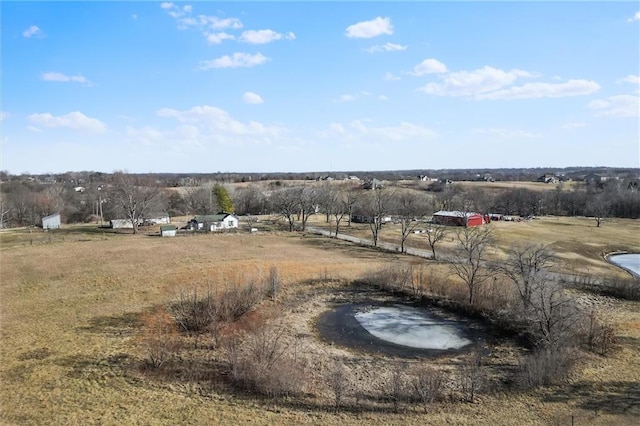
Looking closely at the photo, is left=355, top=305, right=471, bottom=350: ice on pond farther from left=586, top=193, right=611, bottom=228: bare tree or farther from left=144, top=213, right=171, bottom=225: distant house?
left=586, top=193, right=611, bottom=228: bare tree

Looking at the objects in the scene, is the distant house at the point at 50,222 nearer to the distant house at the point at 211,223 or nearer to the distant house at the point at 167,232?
the distant house at the point at 211,223

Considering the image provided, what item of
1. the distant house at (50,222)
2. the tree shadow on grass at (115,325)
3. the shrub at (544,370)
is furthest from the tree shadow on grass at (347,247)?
the distant house at (50,222)

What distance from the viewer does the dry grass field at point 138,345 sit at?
47.8 feet

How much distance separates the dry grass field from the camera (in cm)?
1458

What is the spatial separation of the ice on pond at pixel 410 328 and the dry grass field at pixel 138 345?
13.9ft

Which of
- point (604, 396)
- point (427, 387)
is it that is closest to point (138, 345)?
point (427, 387)

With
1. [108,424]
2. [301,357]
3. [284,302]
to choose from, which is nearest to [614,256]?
[284,302]

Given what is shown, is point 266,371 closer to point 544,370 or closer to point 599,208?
point 544,370

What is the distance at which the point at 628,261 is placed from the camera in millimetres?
48812

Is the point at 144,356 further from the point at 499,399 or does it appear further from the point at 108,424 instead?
the point at 499,399

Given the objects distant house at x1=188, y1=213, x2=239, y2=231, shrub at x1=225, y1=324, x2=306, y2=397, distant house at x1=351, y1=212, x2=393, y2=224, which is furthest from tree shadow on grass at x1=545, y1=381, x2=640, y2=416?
distant house at x1=351, y1=212, x2=393, y2=224

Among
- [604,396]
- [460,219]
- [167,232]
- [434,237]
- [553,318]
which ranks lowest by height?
[604,396]

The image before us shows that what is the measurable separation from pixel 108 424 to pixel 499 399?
1424cm

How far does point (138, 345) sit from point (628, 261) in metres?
53.7
